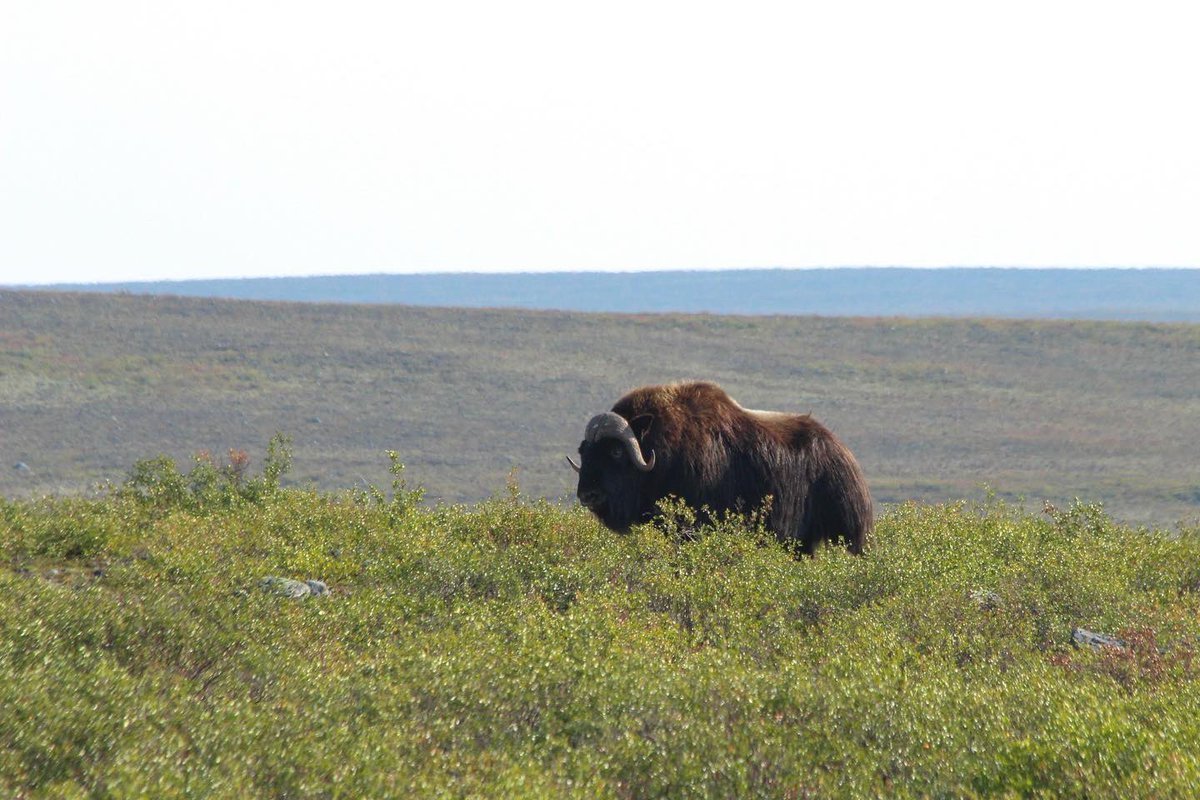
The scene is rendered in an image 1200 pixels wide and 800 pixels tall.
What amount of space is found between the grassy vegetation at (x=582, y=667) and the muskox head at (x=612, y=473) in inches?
19.6

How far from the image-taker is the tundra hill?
3509 centimetres

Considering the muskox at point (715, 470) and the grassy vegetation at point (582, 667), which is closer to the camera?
the grassy vegetation at point (582, 667)

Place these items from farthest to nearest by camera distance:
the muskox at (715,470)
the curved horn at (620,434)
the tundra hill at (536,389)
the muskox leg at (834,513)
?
the tundra hill at (536,389), the muskox leg at (834,513), the muskox at (715,470), the curved horn at (620,434)

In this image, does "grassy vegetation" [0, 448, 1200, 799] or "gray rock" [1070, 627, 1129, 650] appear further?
"gray rock" [1070, 627, 1129, 650]

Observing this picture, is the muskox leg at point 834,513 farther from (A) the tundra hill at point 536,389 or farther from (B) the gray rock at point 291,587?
(A) the tundra hill at point 536,389

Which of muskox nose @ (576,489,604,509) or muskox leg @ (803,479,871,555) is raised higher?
muskox nose @ (576,489,604,509)

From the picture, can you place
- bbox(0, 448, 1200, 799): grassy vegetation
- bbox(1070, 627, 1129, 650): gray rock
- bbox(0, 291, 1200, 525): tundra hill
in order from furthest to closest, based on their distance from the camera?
bbox(0, 291, 1200, 525): tundra hill < bbox(1070, 627, 1129, 650): gray rock < bbox(0, 448, 1200, 799): grassy vegetation

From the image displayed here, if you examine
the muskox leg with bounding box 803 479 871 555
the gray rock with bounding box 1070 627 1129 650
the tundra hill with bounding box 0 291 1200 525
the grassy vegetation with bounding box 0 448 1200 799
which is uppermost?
the grassy vegetation with bounding box 0 448 1200 799

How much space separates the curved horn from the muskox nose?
297 millimetres

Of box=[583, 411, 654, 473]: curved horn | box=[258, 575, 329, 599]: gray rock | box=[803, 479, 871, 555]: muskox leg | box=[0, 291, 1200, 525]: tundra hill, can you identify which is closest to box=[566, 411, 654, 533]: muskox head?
box=[583, 411, 654, 473]: curved horn

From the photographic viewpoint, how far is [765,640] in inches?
260

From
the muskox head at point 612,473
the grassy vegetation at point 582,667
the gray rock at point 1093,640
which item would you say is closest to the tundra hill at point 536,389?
the muskox head at point 612,473

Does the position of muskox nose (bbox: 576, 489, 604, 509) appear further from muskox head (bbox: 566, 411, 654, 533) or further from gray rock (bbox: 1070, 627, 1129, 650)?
gray rock (bbox: 1070, 627, 1129, 650)

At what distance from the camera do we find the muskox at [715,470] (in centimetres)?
993
